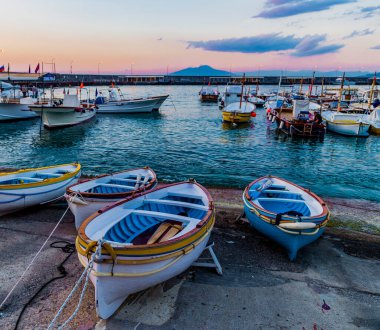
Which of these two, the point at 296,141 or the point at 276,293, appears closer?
the point at 276,293

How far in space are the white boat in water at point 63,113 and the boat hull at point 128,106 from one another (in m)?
8.70

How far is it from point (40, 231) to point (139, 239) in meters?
3.61

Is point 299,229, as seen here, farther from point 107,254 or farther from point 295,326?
point 107,254

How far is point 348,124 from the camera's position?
99.8 ft

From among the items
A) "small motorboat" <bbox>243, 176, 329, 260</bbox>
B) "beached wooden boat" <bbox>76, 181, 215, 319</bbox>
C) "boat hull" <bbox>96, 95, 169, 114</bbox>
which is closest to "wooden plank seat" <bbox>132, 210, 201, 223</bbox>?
"beached wooden boat" <bbox>76, 181, 215, 319</bbox>

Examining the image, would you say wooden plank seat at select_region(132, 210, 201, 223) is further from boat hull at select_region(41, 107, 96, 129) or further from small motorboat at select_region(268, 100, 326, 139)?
boat hull at select_region(41, 107, 96, 129)

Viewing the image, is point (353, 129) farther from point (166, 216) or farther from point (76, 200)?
point (76, 200)

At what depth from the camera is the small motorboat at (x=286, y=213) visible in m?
7.41

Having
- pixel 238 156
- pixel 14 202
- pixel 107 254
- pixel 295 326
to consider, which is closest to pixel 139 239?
pixel 107 254

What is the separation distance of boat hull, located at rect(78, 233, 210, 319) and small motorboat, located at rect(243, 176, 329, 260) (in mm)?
3067

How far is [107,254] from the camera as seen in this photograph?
4922mm

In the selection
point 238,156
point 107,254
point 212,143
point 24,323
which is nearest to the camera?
point 107,254

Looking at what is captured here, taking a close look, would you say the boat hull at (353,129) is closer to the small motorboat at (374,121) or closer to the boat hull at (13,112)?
the small motorboat at (374,121)

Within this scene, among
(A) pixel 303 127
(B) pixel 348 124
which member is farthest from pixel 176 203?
(B) pixel 348 124
